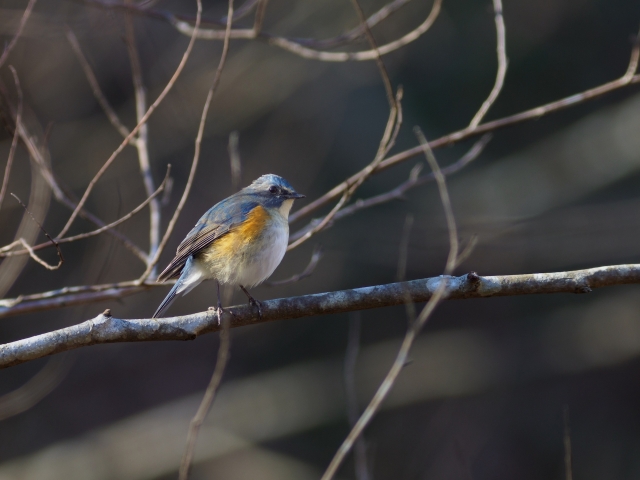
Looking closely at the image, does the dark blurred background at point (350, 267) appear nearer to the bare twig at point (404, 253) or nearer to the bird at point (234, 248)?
the bare twig at point (404, 253)

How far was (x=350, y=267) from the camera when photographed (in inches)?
378

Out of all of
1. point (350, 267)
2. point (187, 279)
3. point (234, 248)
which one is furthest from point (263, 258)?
point (350, 267)

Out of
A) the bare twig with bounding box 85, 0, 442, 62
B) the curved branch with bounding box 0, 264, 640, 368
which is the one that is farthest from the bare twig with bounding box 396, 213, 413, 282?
the bare twig with bounding box 85, 0, 442, 62

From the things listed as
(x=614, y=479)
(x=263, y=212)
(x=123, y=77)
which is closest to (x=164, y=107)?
(x=123, y=77)

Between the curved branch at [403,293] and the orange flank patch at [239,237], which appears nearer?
the curved branch at [403,293]

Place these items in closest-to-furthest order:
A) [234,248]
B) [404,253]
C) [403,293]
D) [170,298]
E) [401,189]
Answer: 1. [403,293]
2. [404,253]
3. [170,298]
4. [234,248]
5. [401,189]

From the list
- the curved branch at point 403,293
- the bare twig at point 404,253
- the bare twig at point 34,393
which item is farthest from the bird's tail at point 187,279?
the bare twig at point 34,393

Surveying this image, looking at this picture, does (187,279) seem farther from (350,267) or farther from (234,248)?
(350,267)

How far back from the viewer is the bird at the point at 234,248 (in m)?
4.70

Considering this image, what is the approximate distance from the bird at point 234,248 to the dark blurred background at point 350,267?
383 centimetres

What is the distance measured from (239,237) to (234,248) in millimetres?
91

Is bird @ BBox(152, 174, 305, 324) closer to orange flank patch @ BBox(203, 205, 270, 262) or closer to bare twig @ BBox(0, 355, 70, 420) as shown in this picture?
orange flank patch @ BBox(203, 205, 270, 262)

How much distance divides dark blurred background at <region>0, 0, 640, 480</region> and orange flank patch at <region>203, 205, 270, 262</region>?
13.1 ft

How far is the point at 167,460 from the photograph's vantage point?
8.57m
